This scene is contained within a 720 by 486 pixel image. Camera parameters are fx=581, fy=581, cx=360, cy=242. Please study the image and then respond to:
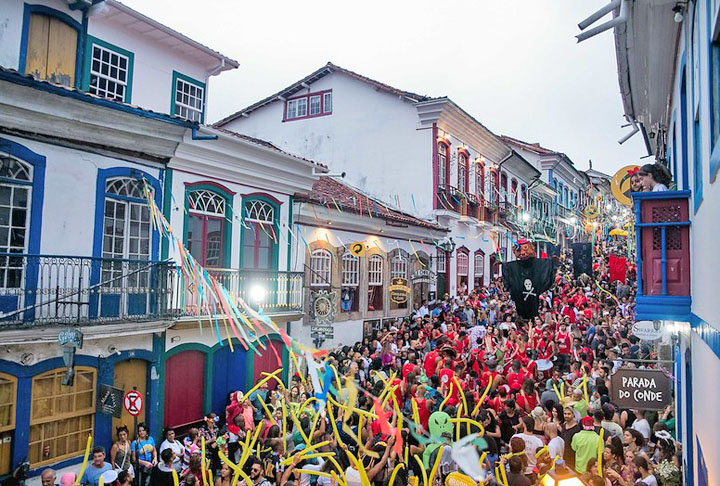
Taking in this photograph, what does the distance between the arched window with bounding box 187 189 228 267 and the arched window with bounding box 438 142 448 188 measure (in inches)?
466

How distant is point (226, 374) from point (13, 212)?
18.9ft

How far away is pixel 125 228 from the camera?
1151 cm

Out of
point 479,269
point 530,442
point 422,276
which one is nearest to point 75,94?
point 530,442

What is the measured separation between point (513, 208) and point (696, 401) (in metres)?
26.2

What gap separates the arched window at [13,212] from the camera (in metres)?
9.65

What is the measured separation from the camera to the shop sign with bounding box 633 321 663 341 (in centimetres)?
898

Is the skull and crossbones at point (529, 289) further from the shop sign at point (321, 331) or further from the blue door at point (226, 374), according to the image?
the blue door at point (226, 374)

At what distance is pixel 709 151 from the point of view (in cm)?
421

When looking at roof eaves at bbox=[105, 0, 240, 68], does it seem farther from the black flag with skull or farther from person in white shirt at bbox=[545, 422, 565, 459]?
person in white shirt at bbox=[545, 422, 565, 459]

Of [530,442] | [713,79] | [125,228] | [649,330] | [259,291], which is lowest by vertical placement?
[530,442]

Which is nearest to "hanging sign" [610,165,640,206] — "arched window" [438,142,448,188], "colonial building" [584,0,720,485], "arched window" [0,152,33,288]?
"colonial building" [584,0,720,485]

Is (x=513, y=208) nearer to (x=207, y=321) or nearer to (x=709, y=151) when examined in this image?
(x=207, y=321)

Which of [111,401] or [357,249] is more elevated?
[357,249]

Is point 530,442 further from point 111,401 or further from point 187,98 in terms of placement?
point 187,98
